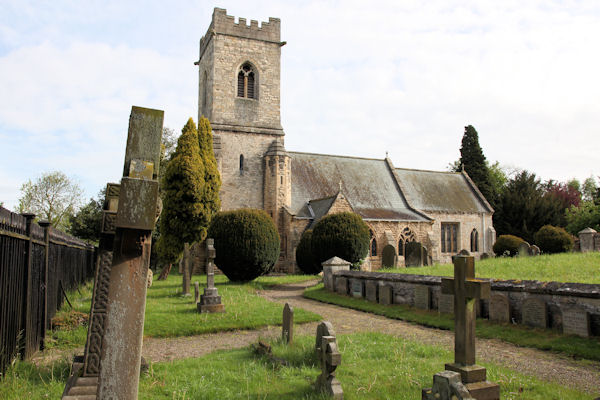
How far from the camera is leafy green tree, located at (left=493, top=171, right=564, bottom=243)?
3403 cm

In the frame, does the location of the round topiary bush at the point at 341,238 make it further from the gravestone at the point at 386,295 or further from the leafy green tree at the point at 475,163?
the leafy green tree at the point at 475,163

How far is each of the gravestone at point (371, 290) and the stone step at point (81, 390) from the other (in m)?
9.06

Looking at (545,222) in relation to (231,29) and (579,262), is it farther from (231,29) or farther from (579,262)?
(231,29)

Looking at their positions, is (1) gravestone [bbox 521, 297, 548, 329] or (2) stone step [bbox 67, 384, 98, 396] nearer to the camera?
(2) stone step [bbox 67, 384, 98, 396]

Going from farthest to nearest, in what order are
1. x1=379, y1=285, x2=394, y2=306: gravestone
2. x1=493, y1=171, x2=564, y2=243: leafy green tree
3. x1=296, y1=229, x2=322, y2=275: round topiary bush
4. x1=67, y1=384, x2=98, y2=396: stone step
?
1. x1=493, y1=171, x2=564, y2=243: leafy green tree
2. x1=296, y1=229, x2=322, y2=275: round topiary bush
3. x1=379, y1=285, x2=394, y2=306: gravestone
4. x1=67, y1=384, x2=98, y2=396: stone step

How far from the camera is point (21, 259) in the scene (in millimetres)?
5977

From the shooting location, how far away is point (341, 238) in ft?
62.2

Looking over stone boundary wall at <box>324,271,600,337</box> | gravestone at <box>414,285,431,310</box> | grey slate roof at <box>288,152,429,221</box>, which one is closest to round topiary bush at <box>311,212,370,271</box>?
grey slate roof at <box>288,152,429,221</box>

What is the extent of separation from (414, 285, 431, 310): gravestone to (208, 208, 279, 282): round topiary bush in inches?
330

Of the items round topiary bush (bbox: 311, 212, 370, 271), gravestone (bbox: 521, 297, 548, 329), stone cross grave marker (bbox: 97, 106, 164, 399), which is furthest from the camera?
round topiary bush (bbox: 311, 212, 370, 271)

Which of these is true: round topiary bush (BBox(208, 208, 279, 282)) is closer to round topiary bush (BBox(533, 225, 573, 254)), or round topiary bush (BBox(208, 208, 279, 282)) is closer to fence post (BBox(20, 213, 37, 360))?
fence post (BBox(20, 213, 37, 360))

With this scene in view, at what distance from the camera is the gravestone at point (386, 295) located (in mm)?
11719

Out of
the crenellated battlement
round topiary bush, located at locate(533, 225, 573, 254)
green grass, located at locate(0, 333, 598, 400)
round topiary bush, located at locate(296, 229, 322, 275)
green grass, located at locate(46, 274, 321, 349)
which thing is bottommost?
green grass, located at locate(46, 274, 321, 349)

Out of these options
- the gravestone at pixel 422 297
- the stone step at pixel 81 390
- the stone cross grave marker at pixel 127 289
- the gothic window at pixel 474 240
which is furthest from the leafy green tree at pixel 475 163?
the stone cross grave marker at pixel 127 289
